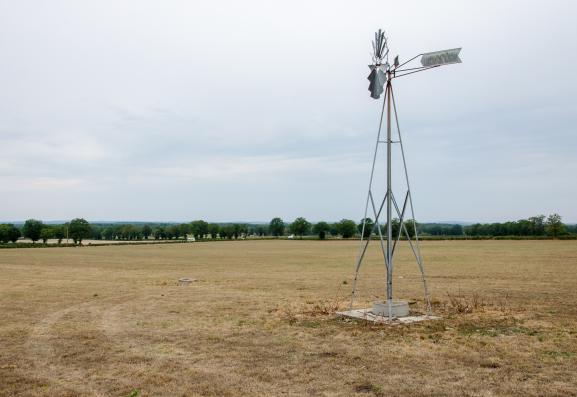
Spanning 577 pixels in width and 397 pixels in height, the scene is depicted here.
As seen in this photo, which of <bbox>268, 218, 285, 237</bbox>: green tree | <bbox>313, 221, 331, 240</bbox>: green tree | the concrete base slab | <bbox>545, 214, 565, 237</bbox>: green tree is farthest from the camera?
<bbox>268, 218, 285, 237</bbox>: green tree

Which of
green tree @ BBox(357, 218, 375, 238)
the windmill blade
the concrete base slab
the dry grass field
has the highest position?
the windmill blade

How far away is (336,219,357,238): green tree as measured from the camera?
162750 mm

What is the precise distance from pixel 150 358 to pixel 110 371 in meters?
1.08

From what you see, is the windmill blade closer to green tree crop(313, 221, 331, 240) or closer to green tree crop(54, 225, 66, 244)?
green tree crop(54, 225, 66, 244)

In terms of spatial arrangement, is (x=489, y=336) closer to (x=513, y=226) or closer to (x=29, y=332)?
(x=29, y=332)

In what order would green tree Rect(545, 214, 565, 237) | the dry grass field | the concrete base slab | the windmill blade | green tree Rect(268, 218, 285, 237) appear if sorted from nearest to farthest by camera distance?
1. the dry grass field
2. the concrete base slab
3. the windmill blade
4. green tree Rect(545, 214, 565, 237)
5. green tree Rect(268, 218, 285, 237)

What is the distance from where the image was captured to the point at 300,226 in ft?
579

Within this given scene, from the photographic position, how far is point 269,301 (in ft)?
61.6

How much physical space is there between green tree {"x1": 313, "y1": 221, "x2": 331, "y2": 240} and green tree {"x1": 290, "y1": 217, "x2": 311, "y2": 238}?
23.4ft

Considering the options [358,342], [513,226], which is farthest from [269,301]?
[513,226]

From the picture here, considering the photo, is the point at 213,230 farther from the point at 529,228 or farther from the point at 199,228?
the point at 529,228

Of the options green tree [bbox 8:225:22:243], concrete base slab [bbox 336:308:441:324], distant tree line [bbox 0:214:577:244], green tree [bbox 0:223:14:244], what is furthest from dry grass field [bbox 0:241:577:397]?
green tree [bbox 8:225:22:243]

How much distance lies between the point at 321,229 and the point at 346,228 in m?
9.77

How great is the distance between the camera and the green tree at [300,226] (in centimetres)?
17612
